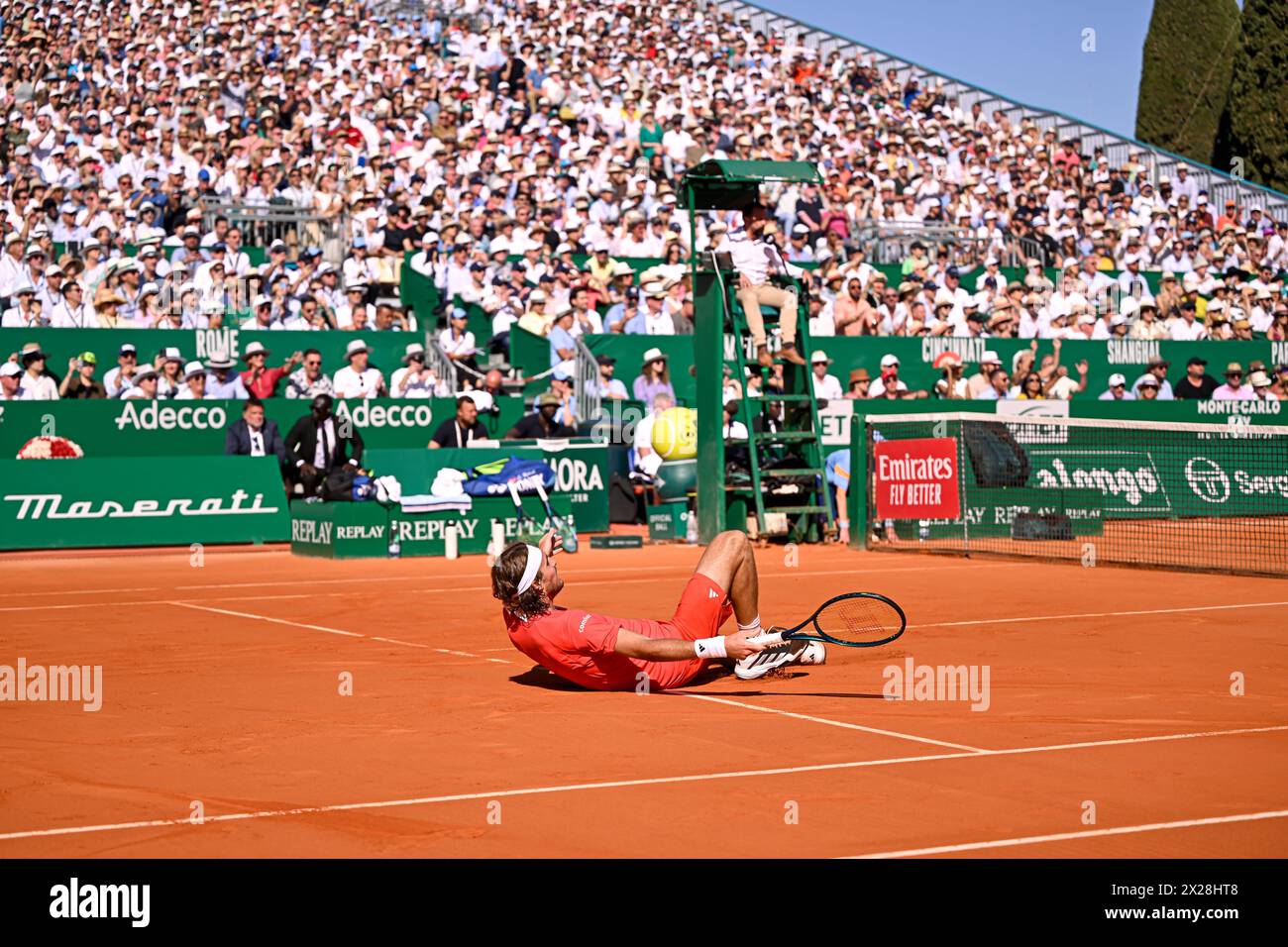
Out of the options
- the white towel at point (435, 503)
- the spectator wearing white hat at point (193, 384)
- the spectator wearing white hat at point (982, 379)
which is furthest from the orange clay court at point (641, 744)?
the spectator wearing white hat at point (982, 379)

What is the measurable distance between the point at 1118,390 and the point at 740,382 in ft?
28.8

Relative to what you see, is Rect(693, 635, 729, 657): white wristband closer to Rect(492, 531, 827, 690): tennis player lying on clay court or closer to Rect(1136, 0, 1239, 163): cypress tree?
Rect(492, 531, 827, 690): tennis player lying on clay court

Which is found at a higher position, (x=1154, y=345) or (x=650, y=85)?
(x=650, y=85)

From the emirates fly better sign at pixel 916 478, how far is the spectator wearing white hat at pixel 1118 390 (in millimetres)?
7302

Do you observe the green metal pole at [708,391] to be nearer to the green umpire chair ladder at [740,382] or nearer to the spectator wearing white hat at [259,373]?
the green umpire chair ladder at [740,382]

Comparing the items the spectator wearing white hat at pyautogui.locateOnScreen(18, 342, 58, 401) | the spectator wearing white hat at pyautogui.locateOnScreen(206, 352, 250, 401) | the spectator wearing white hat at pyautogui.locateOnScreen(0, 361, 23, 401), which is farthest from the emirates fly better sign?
the spectator wearing white hat at pyautogui.locateOnScreen(0, 361, 23, 401)

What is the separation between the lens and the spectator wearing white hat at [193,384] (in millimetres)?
20156

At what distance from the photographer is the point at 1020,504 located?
1905cm

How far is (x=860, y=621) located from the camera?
959 centimetres

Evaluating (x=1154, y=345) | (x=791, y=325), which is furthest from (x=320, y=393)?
(x=1154, y=345)

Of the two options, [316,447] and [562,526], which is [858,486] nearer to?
[562,526]

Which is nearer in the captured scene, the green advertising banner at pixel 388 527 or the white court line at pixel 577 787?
the white court line at pixel 577 787

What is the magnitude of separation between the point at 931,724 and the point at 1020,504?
1196 centimetres
